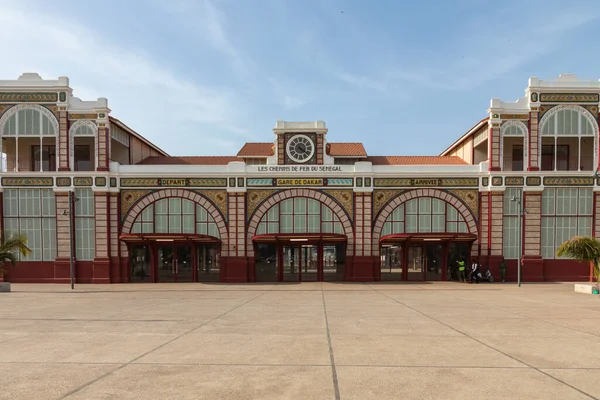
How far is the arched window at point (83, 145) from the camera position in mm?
28484

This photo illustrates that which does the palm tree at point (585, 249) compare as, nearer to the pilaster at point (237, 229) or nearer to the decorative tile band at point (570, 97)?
the decorative tile band at point (570, 97)

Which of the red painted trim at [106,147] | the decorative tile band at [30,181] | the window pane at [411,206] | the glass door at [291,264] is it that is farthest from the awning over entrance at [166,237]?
the window pane at [411,206]

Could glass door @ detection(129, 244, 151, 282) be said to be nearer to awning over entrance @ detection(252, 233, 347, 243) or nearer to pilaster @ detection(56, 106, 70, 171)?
pilaster @ detection(56, 106, 70, 171)

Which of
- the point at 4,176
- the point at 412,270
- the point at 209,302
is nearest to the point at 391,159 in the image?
the point at 412,270

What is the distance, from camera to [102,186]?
93.0 ft

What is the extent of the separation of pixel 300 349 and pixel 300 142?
21.2 metres

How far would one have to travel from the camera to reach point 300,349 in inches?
377

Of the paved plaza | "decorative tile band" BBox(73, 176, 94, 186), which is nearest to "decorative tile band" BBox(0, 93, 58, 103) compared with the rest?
"decorative tile band" BBox(73, 176, 94, 186)

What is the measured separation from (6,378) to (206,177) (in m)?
22.0

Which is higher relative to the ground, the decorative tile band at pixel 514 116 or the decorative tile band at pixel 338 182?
the decorative tile band at pixel 514 116

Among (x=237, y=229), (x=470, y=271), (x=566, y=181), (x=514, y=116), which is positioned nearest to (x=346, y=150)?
(x=237, y=229)

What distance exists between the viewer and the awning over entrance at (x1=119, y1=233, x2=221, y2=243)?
26594mm

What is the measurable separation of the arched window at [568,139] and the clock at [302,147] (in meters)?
16.5

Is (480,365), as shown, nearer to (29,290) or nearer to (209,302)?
(209,302)
